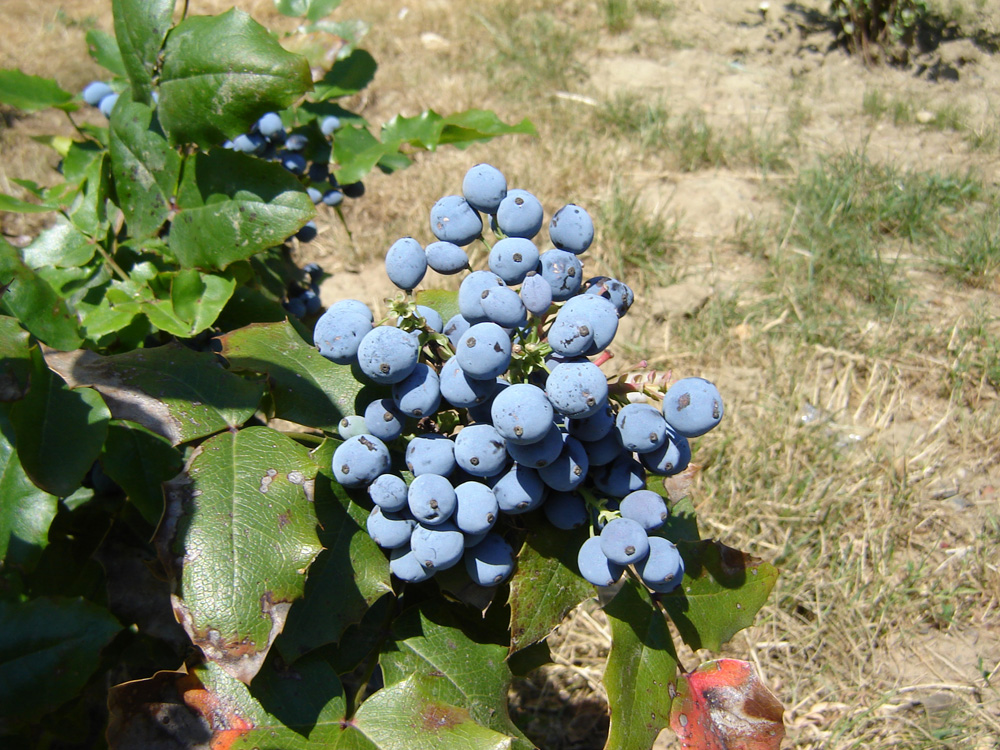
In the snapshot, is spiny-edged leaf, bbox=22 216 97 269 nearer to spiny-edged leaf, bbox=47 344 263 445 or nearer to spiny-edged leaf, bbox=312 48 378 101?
spiny-edged leaf, bbox=47 344 263 445

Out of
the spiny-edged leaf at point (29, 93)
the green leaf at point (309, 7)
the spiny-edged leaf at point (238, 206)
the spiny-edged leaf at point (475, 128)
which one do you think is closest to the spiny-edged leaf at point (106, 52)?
the spiny-edged leaf at point (29, 93)

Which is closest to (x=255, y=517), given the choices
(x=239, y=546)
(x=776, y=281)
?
(x=239, y=546)

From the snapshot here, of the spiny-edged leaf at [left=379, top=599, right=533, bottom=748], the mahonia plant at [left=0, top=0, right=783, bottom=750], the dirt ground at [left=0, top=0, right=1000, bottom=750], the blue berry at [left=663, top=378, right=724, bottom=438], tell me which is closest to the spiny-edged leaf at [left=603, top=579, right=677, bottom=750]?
the mahonia plant at [left=0, top=0, right=783, bottom=750]

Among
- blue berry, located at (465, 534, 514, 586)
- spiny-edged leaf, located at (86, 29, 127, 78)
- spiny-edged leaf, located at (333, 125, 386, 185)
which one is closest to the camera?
blue berry, located at (465, 534, 514, 586)

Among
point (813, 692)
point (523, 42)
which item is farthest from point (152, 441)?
point (523, 42)

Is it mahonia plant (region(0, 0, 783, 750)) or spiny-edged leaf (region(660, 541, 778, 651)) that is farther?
spiny-edged leaf (region(660, 541, 778, 651))

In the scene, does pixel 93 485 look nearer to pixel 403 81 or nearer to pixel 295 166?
pixel 295 166
